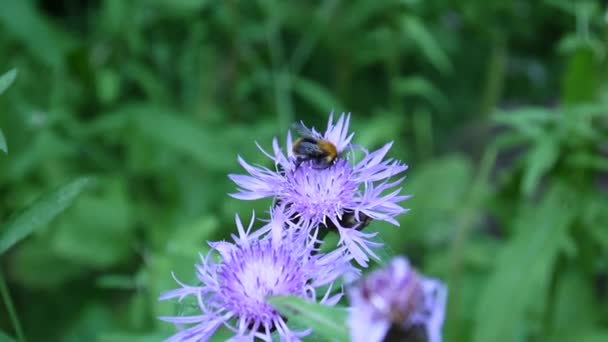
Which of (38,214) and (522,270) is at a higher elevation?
(522,270)

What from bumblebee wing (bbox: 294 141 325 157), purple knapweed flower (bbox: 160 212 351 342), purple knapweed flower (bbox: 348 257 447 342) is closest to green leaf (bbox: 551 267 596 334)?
bumblebee wing (bbox: 294 141 325 157)

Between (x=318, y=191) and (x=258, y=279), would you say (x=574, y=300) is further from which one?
(x=258, y=279)

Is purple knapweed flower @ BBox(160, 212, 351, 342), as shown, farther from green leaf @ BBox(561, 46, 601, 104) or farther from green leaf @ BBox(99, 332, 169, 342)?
green leaf @ BBox(561, 46, 601, 104)

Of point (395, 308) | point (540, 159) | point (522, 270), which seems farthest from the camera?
point (522, 270)

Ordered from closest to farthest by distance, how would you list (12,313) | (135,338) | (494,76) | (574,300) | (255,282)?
(255,282) → (12,313) → (135,338) → (574,300) → (494,76)

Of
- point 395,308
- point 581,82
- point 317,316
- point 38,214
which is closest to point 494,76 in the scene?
point 581,82

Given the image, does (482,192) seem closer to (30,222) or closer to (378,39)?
(378,39)
